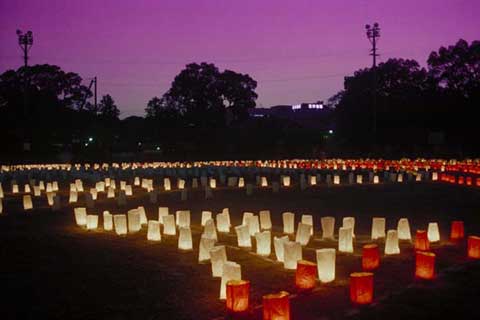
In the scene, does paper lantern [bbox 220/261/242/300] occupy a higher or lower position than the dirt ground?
higher

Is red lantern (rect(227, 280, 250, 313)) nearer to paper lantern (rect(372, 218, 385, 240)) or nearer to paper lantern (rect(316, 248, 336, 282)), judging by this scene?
paper lantern (rect(316, 248, 336, 282))

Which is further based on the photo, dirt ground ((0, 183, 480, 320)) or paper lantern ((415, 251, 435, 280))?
paper lantern ((415, 251, 435, 280))

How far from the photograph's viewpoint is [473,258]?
8.91 m

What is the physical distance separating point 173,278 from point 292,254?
5.92ft

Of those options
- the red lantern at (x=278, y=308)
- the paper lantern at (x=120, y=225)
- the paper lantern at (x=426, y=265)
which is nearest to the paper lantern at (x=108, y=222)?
the paper lantern at (x=120, y=225)

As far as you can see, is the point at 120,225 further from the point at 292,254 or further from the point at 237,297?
the point at 237,297

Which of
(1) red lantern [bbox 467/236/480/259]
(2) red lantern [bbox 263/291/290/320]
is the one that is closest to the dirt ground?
(1) red lantern [bbox 467/236/480/259]

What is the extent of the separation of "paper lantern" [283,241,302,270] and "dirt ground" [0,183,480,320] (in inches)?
5.9

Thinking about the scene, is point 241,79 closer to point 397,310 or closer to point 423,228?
point 423,228

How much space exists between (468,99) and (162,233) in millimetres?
39665

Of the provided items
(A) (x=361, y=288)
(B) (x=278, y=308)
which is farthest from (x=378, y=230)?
(B) (x=278, y=308)

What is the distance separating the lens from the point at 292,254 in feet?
27.6

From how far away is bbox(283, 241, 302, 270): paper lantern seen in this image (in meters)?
8.37

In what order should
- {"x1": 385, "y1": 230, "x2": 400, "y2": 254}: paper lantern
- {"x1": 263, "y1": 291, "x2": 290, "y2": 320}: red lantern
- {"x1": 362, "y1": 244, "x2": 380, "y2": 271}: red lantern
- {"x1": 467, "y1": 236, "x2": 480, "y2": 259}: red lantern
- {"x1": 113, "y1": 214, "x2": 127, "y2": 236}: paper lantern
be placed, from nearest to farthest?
{"x1": 263, "y1": 291, "x2": 290, "y2": 320}: red lantern
{"x1": 362, "y1": 244, "x2": 380, "y2": 271}: red lantern
{"x1": 467, "y1": 236, "x2": 480, "y2": 259}: red lantern
{"x1": 385, "y1": 230, "x2": 400, "y2": 254}: paper lantern
{"x1": 113, "y1": 214, "x2": 127, "y2": 236}: paper lantern
